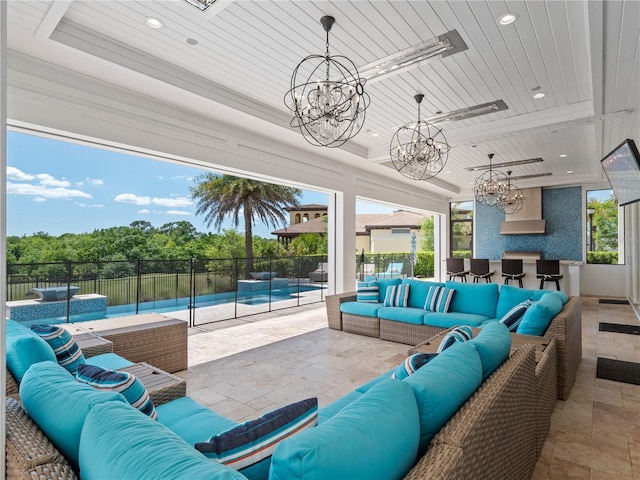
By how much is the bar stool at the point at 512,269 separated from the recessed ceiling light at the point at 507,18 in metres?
5.85

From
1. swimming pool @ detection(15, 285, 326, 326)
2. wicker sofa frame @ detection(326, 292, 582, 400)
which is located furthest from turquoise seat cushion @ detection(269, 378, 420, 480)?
swimming pool @ detection(15, 285, 326, 326)

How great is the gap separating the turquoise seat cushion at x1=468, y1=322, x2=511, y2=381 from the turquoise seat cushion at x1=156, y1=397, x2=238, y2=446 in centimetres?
124

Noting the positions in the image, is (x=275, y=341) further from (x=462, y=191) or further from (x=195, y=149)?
(x=462, y=191)

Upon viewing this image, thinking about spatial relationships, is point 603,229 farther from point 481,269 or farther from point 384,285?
point 384,285

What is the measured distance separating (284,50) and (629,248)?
8.53m

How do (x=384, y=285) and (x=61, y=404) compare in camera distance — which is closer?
(x=61, y=404)

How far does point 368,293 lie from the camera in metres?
5.52

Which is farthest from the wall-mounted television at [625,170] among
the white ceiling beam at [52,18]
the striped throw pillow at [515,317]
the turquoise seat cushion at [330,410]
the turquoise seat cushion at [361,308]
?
the white ceiling beam at [52,18]

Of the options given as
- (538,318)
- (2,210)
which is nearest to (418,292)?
(538,318)

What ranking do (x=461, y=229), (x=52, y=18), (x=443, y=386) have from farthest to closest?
(x=461, y=229)
(x=52, y=18)
(x=443, y=386)

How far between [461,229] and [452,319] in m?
8.40

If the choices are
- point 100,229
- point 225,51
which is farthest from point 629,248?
point 100,229

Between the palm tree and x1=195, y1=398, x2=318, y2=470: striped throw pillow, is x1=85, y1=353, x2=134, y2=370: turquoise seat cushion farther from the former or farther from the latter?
the palm tree

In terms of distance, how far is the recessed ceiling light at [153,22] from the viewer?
9.64ft
